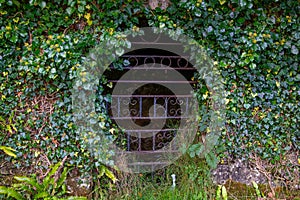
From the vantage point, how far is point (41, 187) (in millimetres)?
2770

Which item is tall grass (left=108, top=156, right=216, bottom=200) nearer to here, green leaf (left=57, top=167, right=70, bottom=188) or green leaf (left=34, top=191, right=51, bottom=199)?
green leaf (left=57, top=167, right=70, bottom=188)

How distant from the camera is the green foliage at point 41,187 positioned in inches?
105

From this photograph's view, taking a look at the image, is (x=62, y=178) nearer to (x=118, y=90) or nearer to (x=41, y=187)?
(x=41, y=187)

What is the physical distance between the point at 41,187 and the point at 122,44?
5.17ft

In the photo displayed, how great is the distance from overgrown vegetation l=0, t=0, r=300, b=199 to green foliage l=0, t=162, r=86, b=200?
5.2 inches

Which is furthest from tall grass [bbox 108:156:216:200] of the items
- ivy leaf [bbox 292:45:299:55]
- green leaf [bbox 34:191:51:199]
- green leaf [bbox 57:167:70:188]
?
ivy leaf [bbox 292:45:299:55]

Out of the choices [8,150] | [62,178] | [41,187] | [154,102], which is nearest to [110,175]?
[62,178]

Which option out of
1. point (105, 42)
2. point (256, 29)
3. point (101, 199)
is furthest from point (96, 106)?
point (256, 29)

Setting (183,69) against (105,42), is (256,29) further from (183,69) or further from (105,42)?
(105,42)

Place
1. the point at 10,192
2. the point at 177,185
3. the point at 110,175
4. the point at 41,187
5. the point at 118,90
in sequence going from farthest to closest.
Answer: the point at 118,90
the point at 177,185
the point at 110,175
the point at 41,187
the point at 10,192

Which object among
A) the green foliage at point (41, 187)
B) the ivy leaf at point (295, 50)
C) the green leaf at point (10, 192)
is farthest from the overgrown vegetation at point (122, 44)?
the green leaf at point (10, 192)

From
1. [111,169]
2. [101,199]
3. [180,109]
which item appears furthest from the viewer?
[180,109]

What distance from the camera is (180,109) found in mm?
3383

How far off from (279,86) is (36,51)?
2.44 meters
